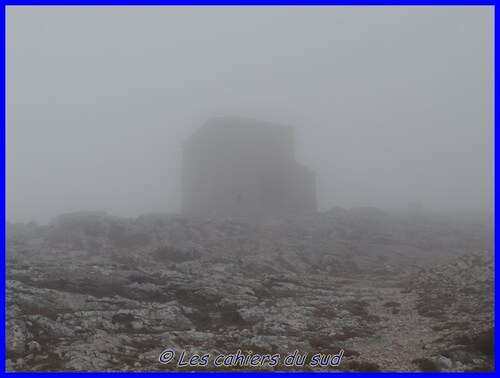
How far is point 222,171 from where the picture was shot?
63.7m

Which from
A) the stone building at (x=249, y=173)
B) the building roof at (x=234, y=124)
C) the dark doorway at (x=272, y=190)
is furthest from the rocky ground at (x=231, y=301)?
the building roof at (x=234, y=124)

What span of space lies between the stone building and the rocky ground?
17.7m

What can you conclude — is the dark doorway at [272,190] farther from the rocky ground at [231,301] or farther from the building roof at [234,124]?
the rocky ground at [231,301]

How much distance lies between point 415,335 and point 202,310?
35.1 feet

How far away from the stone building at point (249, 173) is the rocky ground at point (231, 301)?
1774cm

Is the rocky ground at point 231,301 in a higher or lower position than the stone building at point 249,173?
lower

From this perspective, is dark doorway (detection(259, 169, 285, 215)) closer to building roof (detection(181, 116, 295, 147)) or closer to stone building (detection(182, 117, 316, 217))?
stone building (detection(182, 117, 316, 217))

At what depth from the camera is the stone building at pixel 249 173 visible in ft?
205

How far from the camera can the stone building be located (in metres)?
62.4

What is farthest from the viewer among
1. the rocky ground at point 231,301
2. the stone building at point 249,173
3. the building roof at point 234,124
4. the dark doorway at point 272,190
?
the building roof at point 234,124

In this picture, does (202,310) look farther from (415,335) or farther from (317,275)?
(317,275)

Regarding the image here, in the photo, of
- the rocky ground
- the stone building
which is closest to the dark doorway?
the stone building

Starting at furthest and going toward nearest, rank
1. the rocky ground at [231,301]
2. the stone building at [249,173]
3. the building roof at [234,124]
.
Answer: the building roof at [234,124], the stone building at [249,173], the rocky ground at [231,301]

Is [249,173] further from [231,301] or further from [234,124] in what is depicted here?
[231,301]
